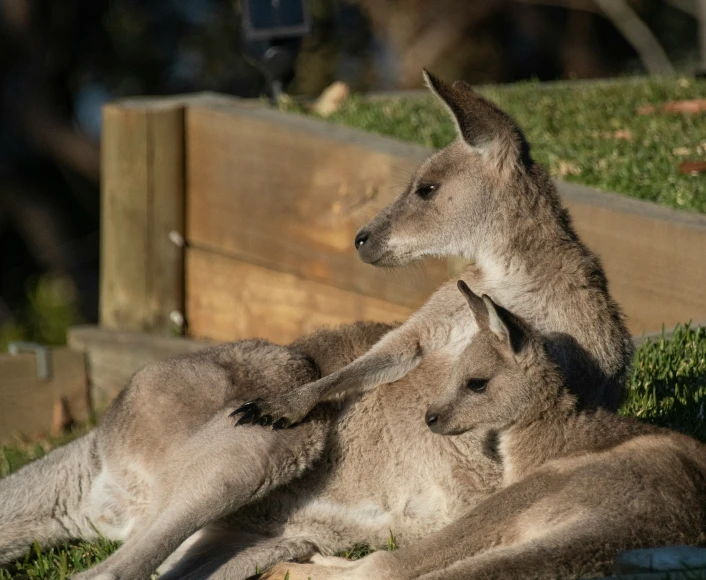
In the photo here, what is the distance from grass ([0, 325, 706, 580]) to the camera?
4547mm

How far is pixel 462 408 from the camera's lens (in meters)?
4.08

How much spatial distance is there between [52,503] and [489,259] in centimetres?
194

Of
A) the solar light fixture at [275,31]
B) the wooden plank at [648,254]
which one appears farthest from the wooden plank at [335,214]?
the solar light fixture at [275,31]

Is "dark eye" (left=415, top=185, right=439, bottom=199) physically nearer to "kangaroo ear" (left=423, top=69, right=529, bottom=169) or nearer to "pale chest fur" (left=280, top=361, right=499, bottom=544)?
"kangaroo ear" (left=423, top=69, right=529, bottom=169)

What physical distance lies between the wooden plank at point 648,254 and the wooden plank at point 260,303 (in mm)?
1315

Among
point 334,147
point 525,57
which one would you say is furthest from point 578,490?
point 525,57

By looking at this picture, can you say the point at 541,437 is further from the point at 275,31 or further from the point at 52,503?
the point at 275,31

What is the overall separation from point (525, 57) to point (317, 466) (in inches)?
553

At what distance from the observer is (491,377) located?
405 centimetres

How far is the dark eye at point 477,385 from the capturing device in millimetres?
4062

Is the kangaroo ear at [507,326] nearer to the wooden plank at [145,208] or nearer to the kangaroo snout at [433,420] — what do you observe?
the kangaroo snout at [433,420]

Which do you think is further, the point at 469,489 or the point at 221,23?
the point at 221,23

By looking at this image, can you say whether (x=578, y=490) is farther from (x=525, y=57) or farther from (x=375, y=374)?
(x=525, y=57)

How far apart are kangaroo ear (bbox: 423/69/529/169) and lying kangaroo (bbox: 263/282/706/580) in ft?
2.52
